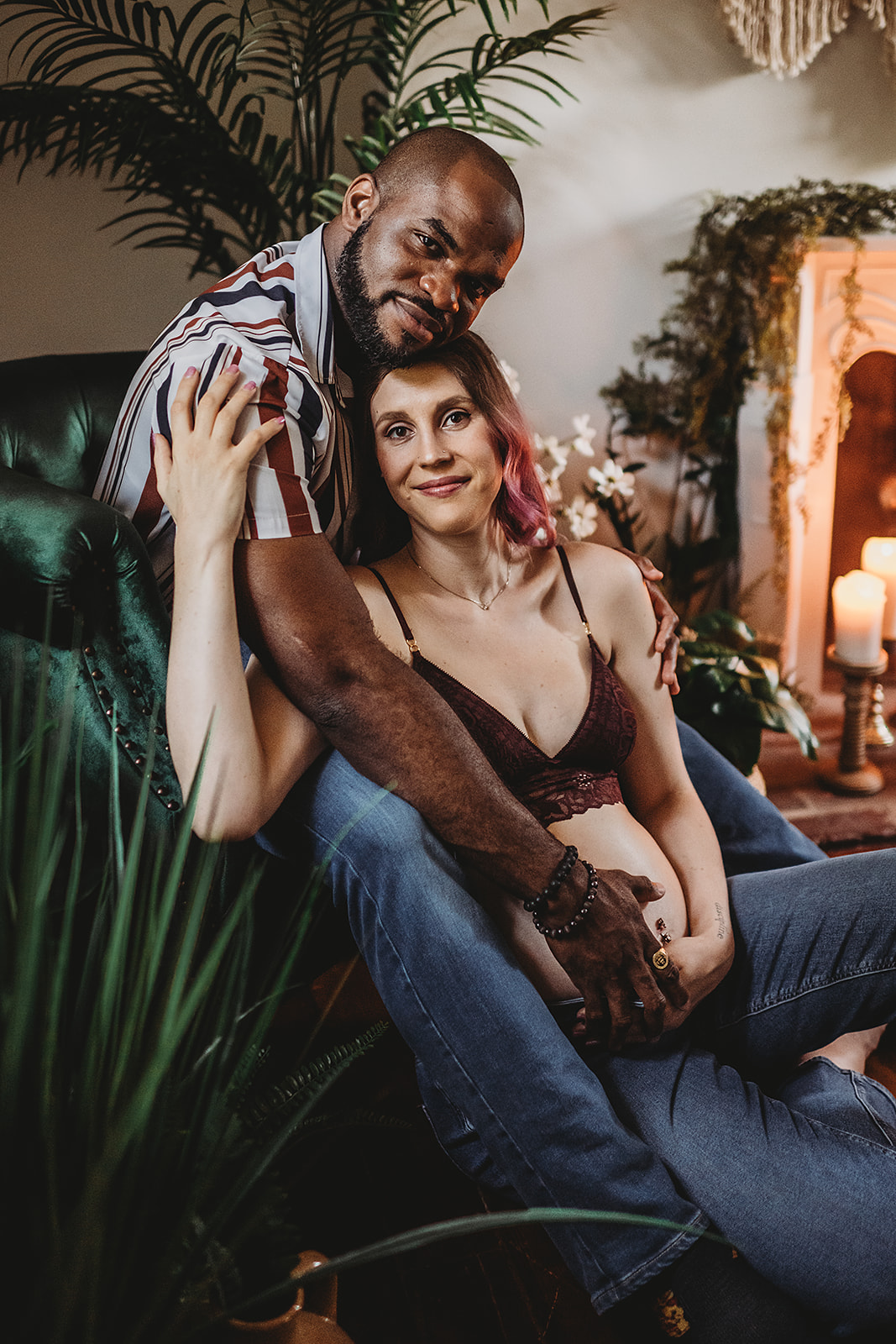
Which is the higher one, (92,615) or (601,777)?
(92,615)

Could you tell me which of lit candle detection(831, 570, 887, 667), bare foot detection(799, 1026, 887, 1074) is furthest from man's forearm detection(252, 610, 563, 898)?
lit candle detection(831, 570, 887, 667)

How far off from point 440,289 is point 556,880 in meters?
0.77

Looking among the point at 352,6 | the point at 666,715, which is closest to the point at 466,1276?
the point at 666,715

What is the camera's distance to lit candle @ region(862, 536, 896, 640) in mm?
2740

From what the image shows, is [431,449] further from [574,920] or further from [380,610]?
[574,920]

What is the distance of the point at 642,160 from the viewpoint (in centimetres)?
283

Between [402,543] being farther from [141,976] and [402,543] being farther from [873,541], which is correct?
[873,541]

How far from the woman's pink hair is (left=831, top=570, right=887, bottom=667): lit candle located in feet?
4.67

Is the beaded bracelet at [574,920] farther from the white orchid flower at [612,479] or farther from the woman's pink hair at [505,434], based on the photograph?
the white orchid flower at [612,479]

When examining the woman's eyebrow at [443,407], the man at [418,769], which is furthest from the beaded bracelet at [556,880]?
the woman's eyebrow at [443,407]

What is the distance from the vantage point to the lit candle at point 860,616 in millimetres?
2588

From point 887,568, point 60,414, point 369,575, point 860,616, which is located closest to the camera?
point 369,575

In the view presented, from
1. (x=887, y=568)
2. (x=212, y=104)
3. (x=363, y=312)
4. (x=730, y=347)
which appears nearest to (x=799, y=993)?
(x=363, y=312)

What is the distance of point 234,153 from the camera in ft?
7.04
